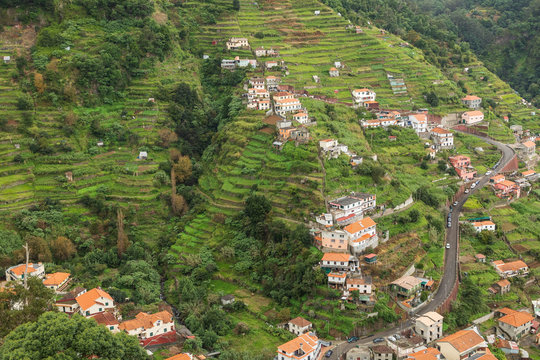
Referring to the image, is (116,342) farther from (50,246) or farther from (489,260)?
(489,260)

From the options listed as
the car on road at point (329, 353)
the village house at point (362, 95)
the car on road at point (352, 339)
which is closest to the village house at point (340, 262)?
the car on road at point (352, 339)

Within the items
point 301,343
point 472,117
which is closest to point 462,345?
point 301,343

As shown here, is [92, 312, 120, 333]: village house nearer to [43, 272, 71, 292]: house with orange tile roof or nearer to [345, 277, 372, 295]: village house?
[43, 272, 71, 292]: house with orange tile roof

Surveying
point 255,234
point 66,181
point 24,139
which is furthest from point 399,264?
point 24,139

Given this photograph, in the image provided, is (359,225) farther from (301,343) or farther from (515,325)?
(515,325)

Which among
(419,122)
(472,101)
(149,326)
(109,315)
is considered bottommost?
(149,326)
